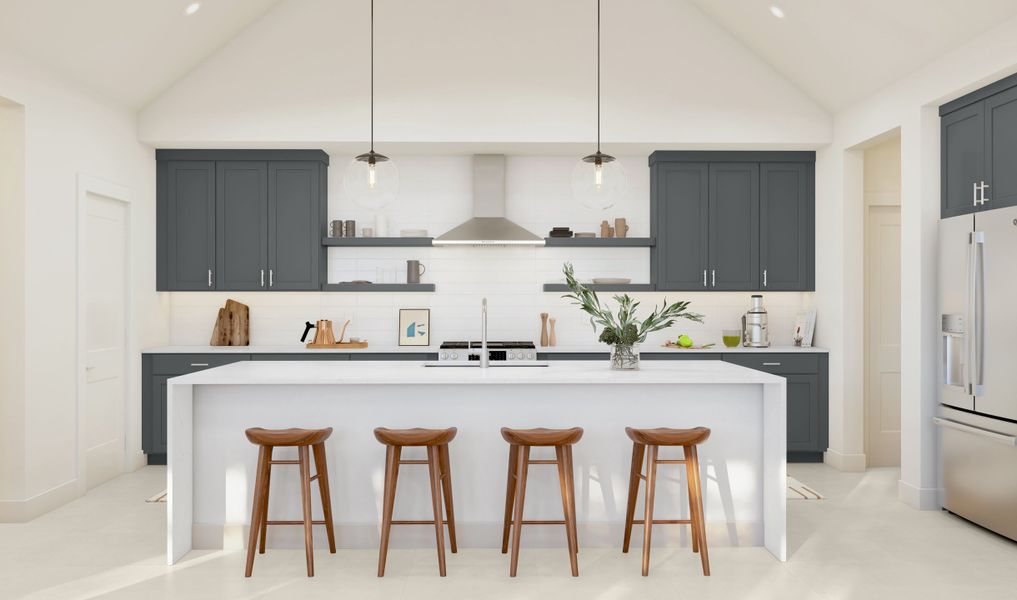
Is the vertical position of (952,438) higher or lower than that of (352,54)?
lower

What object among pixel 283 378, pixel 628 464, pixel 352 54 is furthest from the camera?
pixel 352 54

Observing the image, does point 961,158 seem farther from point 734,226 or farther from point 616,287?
point 616,287

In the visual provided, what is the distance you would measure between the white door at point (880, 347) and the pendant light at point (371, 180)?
4364 millimetres

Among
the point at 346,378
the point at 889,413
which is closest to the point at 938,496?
the point at 889,413

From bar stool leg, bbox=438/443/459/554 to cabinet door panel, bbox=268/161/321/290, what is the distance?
306cm

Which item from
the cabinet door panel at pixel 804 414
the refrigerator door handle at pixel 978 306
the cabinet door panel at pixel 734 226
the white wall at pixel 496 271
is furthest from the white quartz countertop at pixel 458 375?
the white wall at pixel 496 271

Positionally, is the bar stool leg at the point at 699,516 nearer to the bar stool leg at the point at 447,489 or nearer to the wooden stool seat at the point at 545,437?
the wooden stool seat at the point at 545,437

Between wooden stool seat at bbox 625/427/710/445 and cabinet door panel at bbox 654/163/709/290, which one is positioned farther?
cabinet door panel at bbox 654/163/709/290

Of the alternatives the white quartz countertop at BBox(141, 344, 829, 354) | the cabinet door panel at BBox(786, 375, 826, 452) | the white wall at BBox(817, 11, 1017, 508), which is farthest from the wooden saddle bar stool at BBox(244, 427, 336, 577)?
the cabinet door panel at BBox(786, 375, 826, 452)

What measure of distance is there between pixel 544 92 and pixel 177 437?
4017 millimetres

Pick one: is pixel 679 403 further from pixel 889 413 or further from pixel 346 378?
pixel 889 413

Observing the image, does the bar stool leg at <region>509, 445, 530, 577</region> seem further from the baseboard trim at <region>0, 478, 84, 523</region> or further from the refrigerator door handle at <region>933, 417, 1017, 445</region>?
the baseboard trim at <region>0, 478, 84, 523</region>

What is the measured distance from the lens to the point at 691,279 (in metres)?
6.27

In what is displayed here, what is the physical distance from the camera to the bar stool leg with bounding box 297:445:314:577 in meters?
3.47
